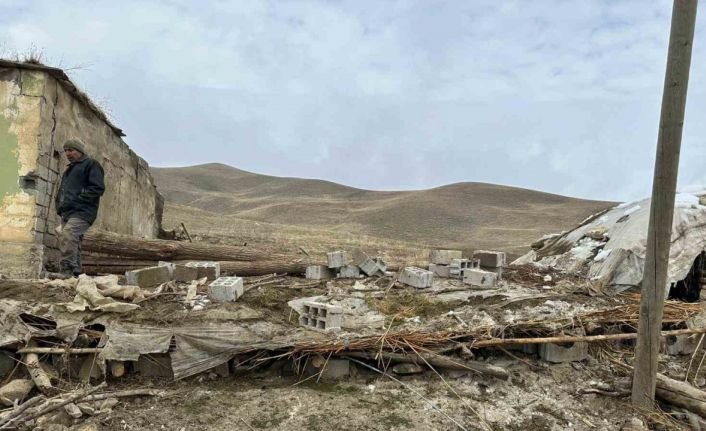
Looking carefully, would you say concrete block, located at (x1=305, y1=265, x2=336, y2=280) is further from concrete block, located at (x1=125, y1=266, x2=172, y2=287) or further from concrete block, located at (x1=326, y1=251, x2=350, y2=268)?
concrete block, located at (x1=125, y1=266, x2=172, y2=287)

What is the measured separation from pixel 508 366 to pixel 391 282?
295cm

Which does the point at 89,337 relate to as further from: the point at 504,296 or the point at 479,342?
the point at 504,296

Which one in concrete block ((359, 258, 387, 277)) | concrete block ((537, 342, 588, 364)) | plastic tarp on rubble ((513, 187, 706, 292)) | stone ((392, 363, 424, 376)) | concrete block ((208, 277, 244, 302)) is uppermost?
plastic tarp on rubble ((513, 187, 706, 292))

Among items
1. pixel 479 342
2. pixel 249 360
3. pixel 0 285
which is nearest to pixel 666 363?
pixel 479 342

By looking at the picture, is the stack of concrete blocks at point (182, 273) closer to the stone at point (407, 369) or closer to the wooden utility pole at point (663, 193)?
the stone at point (407, 369)

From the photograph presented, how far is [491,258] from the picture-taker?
8.76m

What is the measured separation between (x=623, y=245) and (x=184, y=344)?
809 cm

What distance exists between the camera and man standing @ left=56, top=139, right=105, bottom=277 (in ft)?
22.3

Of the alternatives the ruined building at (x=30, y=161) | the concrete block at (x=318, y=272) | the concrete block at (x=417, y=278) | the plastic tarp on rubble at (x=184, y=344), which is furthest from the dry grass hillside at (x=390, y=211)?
the plastic tarp on rubble at (x=184, y=344)

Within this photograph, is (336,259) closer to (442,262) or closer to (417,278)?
(417,278)

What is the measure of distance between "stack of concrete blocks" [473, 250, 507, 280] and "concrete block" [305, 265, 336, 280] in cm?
262

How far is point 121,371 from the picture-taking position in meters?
4.70

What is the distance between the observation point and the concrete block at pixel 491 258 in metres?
8.70

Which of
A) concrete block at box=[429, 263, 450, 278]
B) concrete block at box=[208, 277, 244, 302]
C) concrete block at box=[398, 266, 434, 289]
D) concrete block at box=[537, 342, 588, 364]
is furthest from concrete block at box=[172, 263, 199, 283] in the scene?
concrete block at box=[537, 342, 588, 364]
